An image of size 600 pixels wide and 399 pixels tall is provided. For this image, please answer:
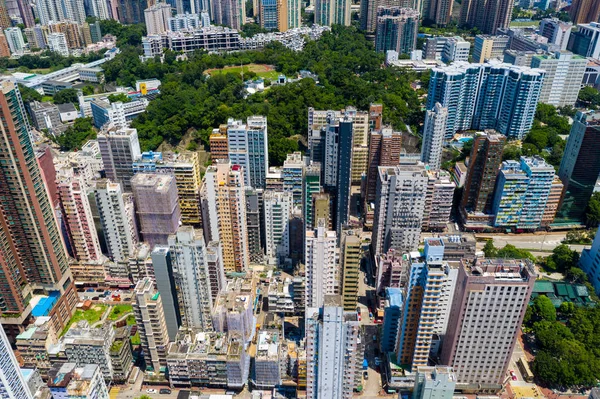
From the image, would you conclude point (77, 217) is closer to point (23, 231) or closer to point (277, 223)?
point (23, 231)

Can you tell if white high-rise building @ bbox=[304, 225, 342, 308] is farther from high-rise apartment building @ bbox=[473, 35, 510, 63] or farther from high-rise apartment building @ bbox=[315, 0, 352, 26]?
high-rise apartment building @ bbox=[315, 0, 352, 26]

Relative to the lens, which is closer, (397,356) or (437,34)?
(397,356)

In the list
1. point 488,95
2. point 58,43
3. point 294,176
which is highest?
point 58,43

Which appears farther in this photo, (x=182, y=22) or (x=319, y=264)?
(x=182, y=22)

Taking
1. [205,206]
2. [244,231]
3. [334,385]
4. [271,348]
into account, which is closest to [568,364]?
[334,385]

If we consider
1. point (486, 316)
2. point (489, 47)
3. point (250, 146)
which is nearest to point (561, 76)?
point (489, 47)

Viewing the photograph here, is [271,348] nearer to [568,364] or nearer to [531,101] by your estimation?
[568,364]
